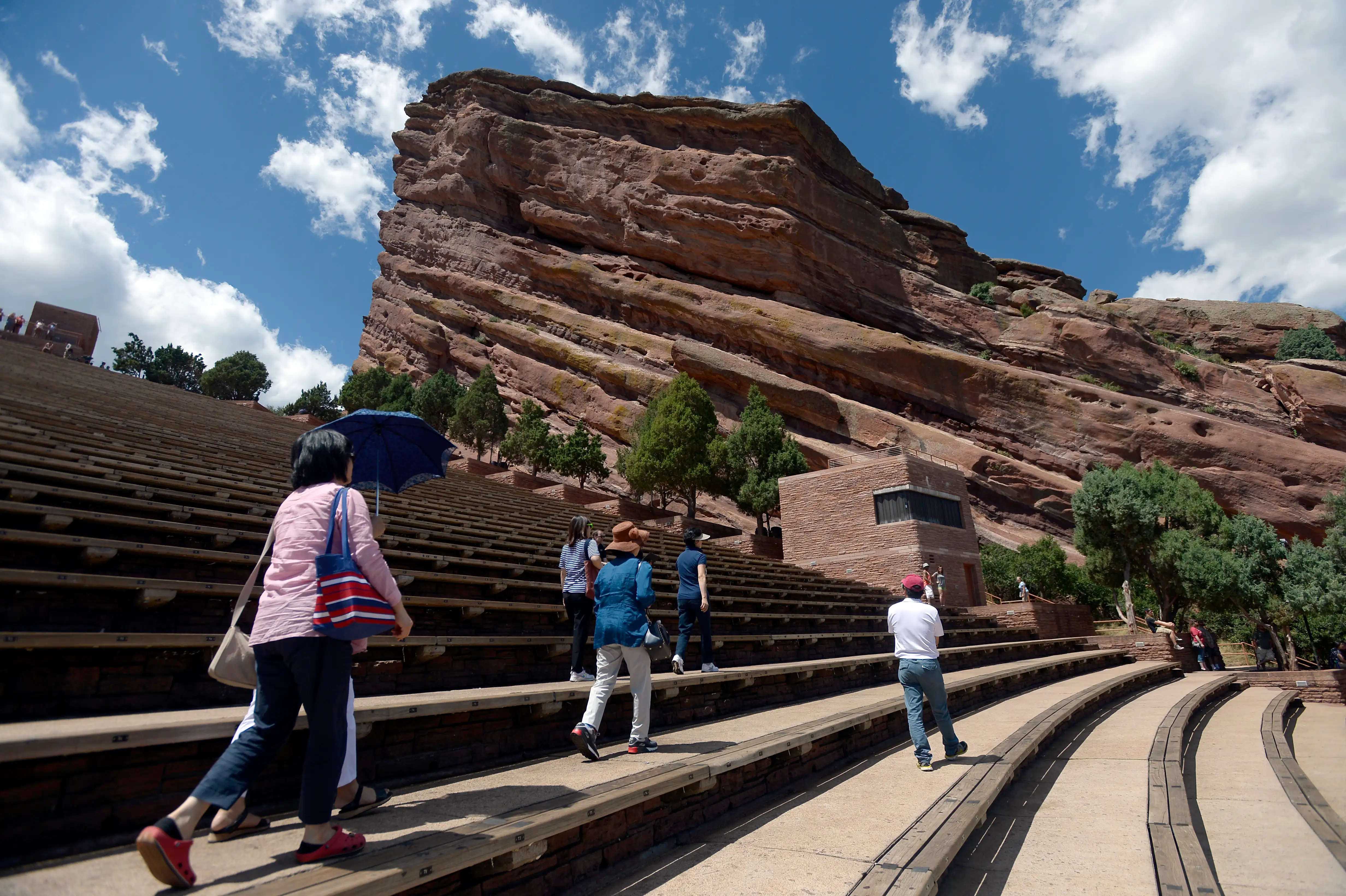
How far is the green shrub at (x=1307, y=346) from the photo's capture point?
150 feet

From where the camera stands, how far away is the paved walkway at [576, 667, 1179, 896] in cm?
309

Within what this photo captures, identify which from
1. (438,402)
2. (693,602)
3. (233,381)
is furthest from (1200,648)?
(233,381)

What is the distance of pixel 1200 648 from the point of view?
21781 mm

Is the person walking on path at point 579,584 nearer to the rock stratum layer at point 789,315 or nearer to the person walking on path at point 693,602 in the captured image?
the person walking on path at point 693,602

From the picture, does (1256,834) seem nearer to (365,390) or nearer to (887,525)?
(887,525)

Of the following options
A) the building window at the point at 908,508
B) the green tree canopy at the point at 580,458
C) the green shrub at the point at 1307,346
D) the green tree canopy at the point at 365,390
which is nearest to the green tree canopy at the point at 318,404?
the green tree canopy at the point at 365,390

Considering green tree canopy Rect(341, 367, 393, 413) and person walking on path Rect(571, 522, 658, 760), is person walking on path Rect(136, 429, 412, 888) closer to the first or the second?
person walking on path Rect(571, 522, 658, 760)

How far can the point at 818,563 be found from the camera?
20.4 meters

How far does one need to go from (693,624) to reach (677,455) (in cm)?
2157

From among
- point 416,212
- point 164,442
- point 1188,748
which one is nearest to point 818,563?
point 1188,748

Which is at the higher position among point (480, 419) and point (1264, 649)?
point (480, 419)

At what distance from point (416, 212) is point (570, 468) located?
111 feet

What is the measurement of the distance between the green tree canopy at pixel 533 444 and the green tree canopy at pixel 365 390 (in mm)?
10291

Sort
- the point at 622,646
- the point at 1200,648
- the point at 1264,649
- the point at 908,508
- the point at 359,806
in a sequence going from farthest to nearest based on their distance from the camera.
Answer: the point at 1200,648 → the point at 1264,649 → the point at 908,508 → the point at 622,646 → the point at 359,806
